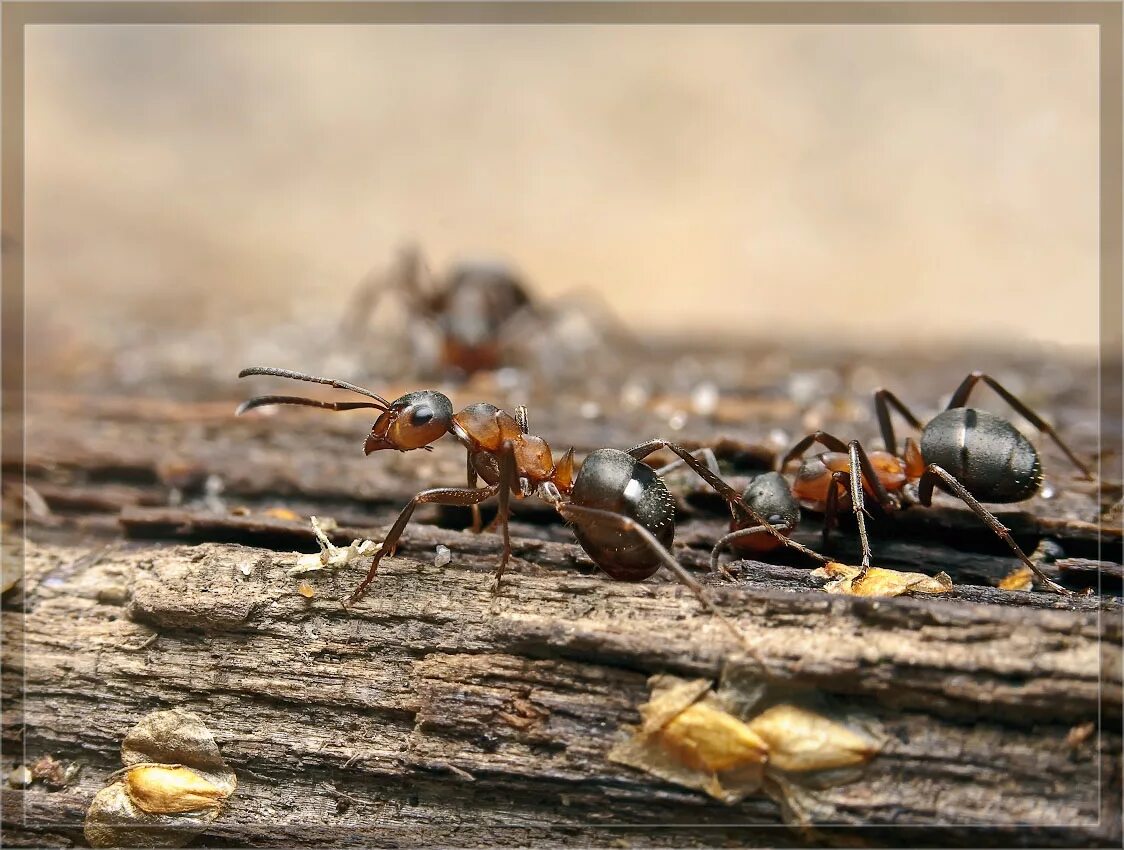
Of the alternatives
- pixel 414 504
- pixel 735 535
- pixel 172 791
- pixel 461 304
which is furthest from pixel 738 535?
pixel 461 304

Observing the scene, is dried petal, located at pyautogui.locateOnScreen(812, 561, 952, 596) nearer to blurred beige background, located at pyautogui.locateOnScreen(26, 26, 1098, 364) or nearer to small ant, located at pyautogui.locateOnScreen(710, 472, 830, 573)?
small ant, located at pyautogui.locateOnScreen(710, 472, 830, 573)

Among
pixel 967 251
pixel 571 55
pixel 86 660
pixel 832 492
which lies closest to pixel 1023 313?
pixel 967 251

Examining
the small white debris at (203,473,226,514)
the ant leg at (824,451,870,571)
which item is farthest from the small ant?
the small white debris at (203,473,226,514)

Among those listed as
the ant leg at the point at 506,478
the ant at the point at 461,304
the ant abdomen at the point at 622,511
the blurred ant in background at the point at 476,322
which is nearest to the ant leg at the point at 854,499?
the ant abdomen at the point at 622,511

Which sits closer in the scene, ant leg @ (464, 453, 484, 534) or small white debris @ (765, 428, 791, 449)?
ant leg @ (464, 453, 484, 534)

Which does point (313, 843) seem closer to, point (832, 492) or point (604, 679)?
point (604, 679)

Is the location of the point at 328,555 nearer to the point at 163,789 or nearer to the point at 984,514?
the point at 163,789

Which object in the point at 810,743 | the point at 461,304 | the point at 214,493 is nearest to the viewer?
the point at 810,743
